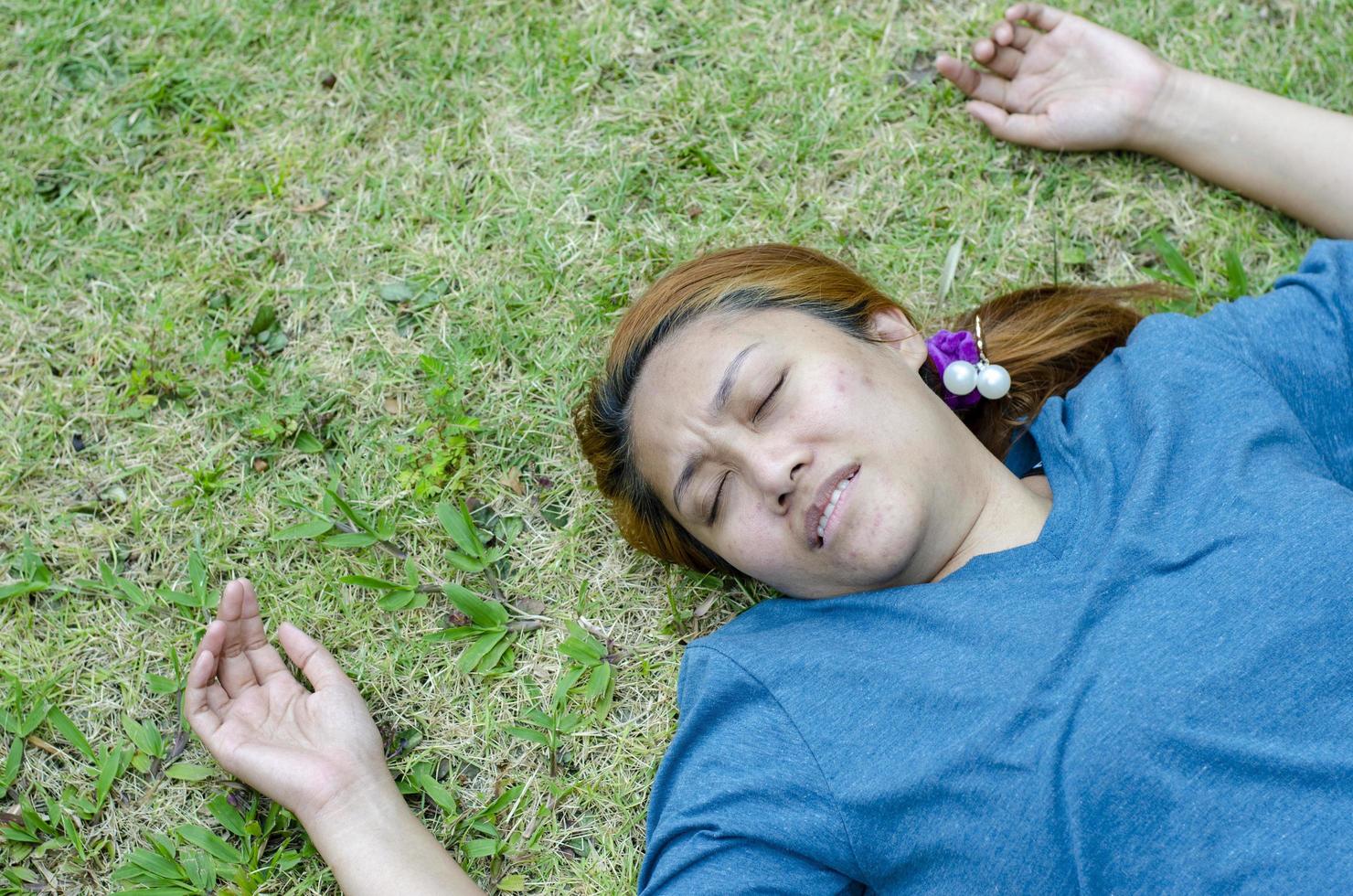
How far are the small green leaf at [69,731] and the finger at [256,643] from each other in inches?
25.6

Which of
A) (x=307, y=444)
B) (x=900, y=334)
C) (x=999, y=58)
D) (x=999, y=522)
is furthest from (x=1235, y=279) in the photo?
(x=307, y=444)

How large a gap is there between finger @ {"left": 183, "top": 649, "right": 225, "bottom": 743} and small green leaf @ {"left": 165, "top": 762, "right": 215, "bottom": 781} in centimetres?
24

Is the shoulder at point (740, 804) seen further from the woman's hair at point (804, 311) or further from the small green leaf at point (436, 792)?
the small green leaf at point (436, 792)

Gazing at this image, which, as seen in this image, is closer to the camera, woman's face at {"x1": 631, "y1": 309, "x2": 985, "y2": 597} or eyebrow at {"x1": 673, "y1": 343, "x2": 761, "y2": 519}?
woman's face at {"x1": 631, "y1": 309, "x2": 985, "y2": 597}

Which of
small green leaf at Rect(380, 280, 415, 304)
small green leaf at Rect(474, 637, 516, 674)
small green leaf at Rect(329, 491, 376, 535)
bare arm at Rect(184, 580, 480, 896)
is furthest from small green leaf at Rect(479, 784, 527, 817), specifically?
small green leaf at Rect(380, 280, 415, 304)

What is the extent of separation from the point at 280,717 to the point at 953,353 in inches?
92.8

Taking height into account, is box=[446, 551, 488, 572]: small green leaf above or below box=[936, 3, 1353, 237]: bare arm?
below

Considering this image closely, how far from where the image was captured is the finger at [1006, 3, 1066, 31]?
11.7ft

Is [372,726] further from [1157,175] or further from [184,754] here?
[1157,175]

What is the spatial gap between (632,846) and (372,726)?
90 cm

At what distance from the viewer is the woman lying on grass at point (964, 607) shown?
234 cm

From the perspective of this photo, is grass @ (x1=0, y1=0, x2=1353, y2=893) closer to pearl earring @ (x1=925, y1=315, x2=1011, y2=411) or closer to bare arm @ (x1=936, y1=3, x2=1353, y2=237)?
bare arm @ (x1=936, y1=3, x2=1353, y2=237)

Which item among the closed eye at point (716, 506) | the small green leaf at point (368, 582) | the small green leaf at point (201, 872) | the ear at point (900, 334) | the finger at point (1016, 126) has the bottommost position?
the small green leaf at point (201, 872)

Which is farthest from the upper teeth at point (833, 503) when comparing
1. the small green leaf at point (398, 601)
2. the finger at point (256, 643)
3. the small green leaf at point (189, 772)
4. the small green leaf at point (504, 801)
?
the small green leaf at point (189, 772)
